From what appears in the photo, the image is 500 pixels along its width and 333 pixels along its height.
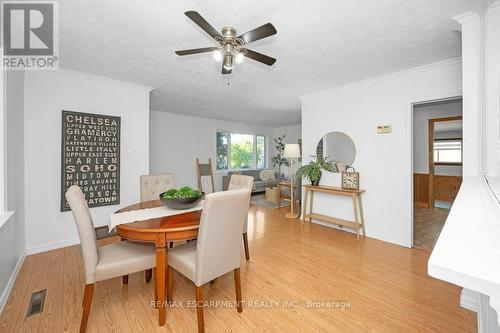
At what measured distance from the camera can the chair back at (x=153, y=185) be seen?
2.81 metres

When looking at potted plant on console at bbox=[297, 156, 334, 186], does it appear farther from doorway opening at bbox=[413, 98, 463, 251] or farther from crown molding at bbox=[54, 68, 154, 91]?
crown molding at bbox=[54, 68, 154, 91]

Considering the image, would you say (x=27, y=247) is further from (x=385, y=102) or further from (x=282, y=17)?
(x=385, y=102)

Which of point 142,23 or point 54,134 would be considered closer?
point 142,23

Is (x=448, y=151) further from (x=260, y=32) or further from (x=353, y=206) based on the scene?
(x=260, y=32)

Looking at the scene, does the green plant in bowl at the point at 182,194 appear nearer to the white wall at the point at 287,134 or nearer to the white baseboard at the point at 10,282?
the white baseboard at the point at 10,282

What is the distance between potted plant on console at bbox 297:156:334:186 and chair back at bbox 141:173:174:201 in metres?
2.33

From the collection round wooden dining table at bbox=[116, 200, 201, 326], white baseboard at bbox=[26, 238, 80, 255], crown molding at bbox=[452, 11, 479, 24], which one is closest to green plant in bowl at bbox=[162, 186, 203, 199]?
round wooden dining table at bbox=[116, 200, 201, 326]

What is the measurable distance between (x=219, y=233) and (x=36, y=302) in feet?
5.75

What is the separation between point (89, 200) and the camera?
3061 millimetres

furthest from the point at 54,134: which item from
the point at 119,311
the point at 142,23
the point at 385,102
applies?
the point at 385,102

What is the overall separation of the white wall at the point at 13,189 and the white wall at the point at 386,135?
411cm

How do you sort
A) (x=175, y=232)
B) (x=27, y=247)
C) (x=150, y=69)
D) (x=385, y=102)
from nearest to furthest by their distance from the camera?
(x=175, y=232), (x=27, y=247), (x=150, y=69), (x=385, y=102)

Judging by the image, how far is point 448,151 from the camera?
5.16m

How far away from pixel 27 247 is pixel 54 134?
1.45 metres
